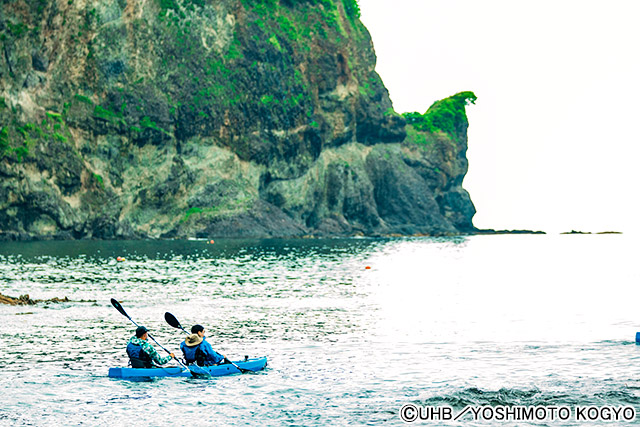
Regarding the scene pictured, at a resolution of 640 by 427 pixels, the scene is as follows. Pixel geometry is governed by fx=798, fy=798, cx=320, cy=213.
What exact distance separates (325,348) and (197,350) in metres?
7.95

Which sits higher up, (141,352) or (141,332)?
(141,332)

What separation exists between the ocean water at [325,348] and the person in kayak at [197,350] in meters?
0.87

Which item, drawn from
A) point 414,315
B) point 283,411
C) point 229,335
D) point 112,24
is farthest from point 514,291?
point 112,24

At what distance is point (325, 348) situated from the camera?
34562 millimetres

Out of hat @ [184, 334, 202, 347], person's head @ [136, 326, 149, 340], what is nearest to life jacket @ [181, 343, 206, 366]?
hat @ [184, 334, 202, 347]

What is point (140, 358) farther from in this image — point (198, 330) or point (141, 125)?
point (141, 125)

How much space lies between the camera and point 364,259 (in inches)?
4279

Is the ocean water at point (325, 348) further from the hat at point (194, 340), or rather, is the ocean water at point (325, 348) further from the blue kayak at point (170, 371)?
the hat at point (194, 340)

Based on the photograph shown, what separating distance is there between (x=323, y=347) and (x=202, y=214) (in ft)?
479

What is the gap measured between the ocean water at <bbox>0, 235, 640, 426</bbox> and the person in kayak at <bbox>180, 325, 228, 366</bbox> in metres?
0.87

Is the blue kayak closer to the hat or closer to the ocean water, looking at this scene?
the ocean water

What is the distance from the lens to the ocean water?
80.0 feet

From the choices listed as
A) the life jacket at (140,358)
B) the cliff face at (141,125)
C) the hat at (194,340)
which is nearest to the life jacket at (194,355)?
the hat at (194,340)

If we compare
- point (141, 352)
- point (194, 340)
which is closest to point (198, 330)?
point (194, 340)
